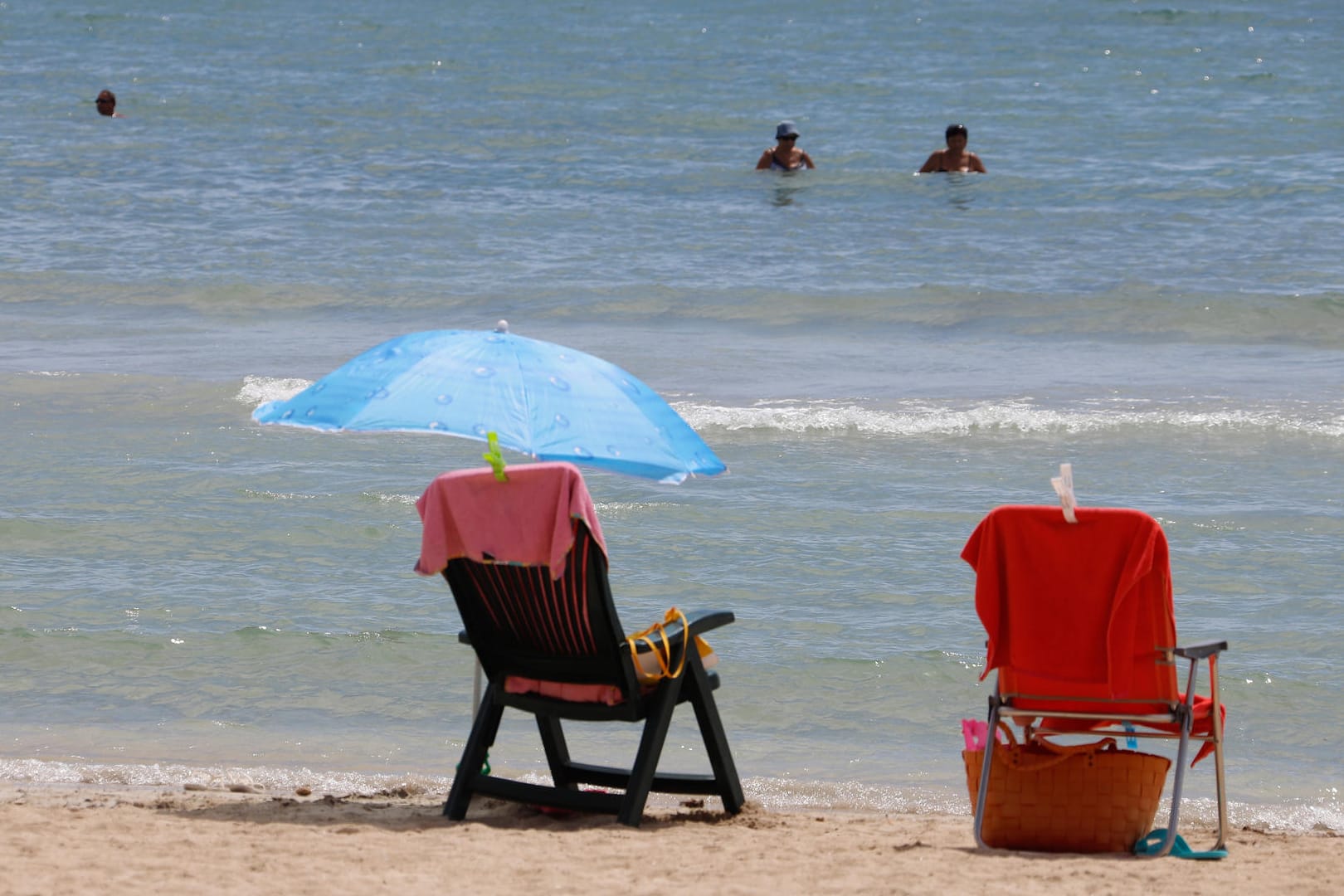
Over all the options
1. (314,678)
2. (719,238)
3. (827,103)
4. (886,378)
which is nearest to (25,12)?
(827,103)

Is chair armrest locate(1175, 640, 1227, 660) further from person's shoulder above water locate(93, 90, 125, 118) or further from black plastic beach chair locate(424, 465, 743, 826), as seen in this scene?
person's shoulder above water locate(93, 90, 125, 118)

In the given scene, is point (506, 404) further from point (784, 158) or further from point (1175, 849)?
point (784, 158)

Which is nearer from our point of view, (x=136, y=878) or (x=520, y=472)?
(x=136, y=878)

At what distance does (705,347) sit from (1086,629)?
29.5ft

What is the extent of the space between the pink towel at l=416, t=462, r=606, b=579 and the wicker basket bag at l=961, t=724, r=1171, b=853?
1.23m

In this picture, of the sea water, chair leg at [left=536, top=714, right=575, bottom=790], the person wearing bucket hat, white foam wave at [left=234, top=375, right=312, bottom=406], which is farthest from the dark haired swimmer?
chair leg at [left=536, top=714, right=575, bottom=790]

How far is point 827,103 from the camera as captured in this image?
2467 cm

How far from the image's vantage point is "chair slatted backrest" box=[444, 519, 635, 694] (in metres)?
4.36

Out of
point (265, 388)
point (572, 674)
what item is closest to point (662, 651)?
point (572, 674)

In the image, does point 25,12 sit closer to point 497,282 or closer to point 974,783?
point 497,282

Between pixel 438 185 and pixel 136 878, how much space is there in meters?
16.2

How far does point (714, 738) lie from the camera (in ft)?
15.4

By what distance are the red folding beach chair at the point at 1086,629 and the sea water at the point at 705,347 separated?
0.81 metres

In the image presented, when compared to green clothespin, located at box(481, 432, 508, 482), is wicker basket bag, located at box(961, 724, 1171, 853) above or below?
below
